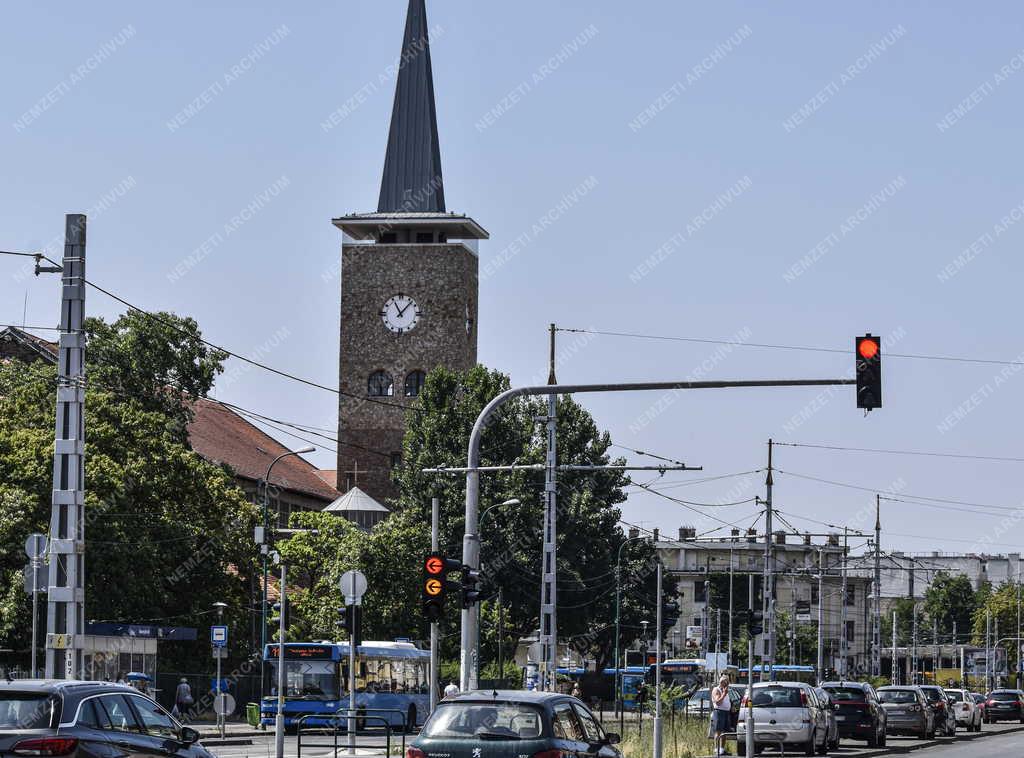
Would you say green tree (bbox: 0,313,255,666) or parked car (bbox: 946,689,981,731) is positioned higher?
green tree (bbox: 0,313,255,666)

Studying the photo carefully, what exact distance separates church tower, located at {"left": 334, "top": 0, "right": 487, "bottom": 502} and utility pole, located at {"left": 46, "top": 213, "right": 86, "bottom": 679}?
72.3 meters

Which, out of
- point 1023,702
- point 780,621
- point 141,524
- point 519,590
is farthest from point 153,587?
point 780,621

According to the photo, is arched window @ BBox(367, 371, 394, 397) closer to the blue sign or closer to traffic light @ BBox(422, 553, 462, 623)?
the blue sign

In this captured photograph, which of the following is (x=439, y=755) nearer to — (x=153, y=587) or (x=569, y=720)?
(x=569, y=720)

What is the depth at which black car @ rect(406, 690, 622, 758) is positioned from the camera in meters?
18.1

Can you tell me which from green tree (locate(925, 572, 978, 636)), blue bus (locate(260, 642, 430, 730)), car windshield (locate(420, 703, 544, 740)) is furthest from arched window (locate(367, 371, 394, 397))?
green tree (locate(925, 572, 978, 636))

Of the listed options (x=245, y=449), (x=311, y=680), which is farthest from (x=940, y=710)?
(x=245, y=449)

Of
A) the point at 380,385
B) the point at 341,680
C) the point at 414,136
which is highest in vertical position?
the point at 414,136

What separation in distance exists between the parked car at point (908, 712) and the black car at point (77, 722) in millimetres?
32832

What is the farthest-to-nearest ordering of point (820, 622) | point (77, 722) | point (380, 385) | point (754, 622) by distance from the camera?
point (820, 622), point (380, 385), point (754, 622), point (77, 722)

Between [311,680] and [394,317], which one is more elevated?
[394,317]

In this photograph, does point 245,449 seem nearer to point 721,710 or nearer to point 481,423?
point 721,710

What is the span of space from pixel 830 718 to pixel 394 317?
6056 centimetres

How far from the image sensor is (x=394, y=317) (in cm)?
9638
